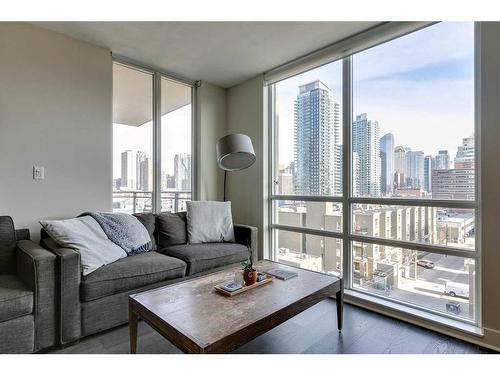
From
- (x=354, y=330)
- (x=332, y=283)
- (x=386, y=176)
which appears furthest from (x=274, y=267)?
(x=386, y=176)

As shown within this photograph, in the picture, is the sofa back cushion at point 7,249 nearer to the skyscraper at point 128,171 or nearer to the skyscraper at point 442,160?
the skyscraper at point 128,171

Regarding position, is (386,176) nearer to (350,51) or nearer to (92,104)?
(350,51)

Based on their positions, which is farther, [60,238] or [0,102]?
[0,102]

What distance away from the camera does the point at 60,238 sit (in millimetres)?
2105

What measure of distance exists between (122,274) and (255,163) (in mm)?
2087

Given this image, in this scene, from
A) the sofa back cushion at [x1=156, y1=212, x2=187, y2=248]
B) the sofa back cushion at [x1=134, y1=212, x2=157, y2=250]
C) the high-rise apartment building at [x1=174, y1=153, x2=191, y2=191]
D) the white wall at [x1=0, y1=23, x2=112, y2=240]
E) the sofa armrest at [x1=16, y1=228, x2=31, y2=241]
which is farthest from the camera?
the high-rise apartment building at [x1=174, y1=153, x2=191, y2=191]

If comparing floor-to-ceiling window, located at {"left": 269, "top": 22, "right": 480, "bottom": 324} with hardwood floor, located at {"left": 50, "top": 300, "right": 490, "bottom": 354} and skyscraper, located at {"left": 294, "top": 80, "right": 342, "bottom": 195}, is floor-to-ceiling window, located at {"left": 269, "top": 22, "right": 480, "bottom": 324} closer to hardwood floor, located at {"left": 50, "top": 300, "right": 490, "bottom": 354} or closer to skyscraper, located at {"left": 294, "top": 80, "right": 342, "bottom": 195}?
skyscraper, located at {"left": 294, "top": 80, "right": 342, "bottom": 195}

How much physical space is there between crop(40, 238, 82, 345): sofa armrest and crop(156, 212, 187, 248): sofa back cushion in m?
1.10

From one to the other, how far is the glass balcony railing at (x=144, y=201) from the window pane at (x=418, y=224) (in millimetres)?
2200

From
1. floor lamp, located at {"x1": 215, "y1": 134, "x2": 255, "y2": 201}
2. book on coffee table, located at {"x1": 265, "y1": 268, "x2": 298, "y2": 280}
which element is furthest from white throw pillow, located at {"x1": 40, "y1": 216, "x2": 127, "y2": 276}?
book on coffee table, located at {"x1": 265, "y1": 268, "x2": 298, "y2": 280}

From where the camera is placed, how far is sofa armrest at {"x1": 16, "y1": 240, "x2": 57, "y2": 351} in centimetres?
176

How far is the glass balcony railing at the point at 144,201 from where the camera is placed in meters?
3.21
